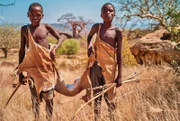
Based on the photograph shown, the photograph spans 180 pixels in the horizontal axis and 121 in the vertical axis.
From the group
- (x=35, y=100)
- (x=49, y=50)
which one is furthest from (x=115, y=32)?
(x=35, y=100)

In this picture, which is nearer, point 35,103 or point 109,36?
point 109,36

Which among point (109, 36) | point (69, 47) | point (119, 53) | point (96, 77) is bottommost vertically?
point (69, 47)

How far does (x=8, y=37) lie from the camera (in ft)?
100

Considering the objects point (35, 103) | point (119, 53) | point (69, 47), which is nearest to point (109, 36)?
point (119, 53)

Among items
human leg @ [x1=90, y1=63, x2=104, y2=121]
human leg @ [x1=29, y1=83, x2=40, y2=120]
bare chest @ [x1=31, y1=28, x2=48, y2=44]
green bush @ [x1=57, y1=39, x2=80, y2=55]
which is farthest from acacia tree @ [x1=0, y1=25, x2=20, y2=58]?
human leg @ [x1=90, y1=63, x2=104, y2=121]

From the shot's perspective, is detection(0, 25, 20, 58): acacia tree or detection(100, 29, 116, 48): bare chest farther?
detection(0, 25, 20, 58): acacia tree

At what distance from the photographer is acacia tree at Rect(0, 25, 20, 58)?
99.0 ft

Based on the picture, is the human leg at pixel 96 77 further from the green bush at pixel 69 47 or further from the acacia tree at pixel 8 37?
the acacia tree at pixel 8 37

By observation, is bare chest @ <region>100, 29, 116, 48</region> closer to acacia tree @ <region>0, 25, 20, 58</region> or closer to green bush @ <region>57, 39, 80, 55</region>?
green bush @ <region>57, 39, 80, 55</region>

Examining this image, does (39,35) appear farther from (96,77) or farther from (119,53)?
(119,53)

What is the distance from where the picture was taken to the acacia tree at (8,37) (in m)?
30.2

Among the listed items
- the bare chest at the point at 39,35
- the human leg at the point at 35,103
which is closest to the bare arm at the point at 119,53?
the bare chest at the point at 39,35

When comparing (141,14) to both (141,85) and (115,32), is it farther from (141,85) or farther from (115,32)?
(115,32)

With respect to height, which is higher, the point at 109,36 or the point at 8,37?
the point at 109,36
